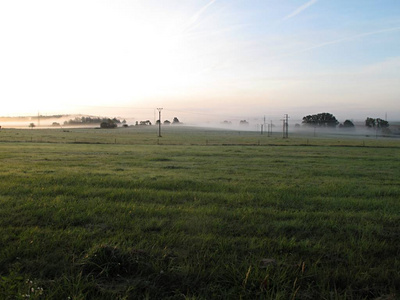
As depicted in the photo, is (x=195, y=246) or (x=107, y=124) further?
(x=107, y=124)

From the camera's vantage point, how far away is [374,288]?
393 cm

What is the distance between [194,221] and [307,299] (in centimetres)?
303

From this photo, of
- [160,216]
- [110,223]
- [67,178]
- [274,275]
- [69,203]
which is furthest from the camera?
[67,178]

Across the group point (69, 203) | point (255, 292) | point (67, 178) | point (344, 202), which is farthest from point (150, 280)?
point (67, 178)

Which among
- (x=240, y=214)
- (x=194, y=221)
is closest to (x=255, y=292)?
(x=194, y=221)

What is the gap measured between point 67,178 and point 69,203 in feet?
13.6

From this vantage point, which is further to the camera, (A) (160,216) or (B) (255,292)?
(A) (160,216)

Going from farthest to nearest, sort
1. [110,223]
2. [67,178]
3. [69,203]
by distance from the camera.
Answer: [67,178] → [69,203] → [110,223]

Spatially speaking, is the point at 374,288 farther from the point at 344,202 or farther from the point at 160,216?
the point at 344,202

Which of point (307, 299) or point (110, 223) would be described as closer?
point (307, 299)

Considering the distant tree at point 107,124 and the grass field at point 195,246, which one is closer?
the grass field at point 195,246

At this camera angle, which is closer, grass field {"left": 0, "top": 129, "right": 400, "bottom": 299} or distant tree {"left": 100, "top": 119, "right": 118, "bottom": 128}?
grass field {"left": 0, "top": 129, "right": 400, "bottom": 299}

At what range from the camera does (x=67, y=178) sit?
1130 centimetres

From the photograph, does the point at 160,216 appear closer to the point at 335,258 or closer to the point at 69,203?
the point at 69,203
